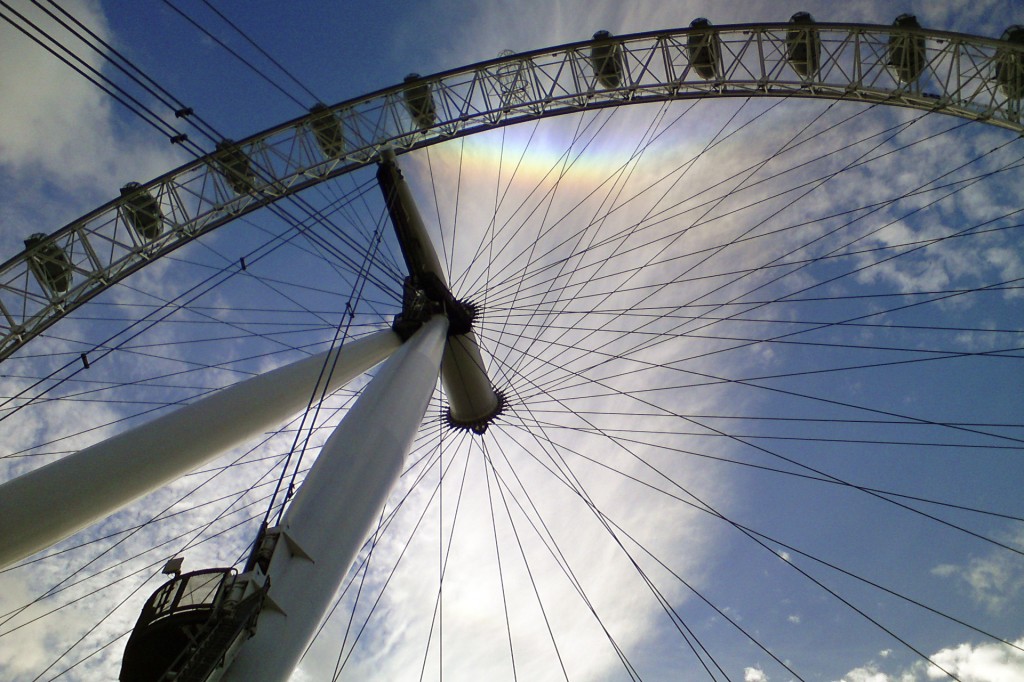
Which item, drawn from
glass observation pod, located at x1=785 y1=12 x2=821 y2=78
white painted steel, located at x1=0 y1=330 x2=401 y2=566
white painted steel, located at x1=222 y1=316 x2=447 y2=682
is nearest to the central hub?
white painted steel, located at x1=0 y1=330 x2=401 y2=566

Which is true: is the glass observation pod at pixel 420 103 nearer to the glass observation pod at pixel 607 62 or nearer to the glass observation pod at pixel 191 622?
the glass observation pod at pixel 607 62

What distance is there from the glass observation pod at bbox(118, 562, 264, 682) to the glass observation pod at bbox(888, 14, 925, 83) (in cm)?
1452

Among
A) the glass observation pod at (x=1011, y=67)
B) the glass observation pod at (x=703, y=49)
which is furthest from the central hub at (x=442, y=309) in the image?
the glass observation pod at (x=1011, y=67)

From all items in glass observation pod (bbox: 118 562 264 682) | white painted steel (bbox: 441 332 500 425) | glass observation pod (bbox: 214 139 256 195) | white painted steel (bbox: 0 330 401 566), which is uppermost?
glass observation pod (bbox: 214 139 256 195)

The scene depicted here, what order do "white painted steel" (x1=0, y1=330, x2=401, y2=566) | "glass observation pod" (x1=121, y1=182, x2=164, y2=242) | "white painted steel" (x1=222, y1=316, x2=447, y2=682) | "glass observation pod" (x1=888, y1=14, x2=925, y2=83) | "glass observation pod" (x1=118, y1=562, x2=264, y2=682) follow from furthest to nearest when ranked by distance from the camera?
"glass observation pod" (x1=121, y1=182, x2=164, y2=242), "glass observation pod" (x1=888, y1=14, x2=925, y2=83), "white painted steel" (x1=0, y1=330, x2=401, y2=566), "white painted steel" (x1=222, y1=316, x2=447, y2=682), "glass observation pod" (x1=118, y1=562, x2=264, y2=682)

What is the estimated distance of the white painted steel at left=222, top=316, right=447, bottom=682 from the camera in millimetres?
6094

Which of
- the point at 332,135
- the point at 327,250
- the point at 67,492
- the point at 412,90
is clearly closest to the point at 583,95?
the point at 412,90

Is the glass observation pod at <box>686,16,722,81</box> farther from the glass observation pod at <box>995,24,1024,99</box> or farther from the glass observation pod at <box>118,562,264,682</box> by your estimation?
the glass observation pod at <box>118,562,264,682</box>

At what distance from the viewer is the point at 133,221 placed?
1523 cm

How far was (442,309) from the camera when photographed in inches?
526

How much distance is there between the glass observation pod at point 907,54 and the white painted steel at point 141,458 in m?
12.2

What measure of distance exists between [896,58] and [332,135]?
12.2m

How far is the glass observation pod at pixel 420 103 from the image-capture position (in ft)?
51.8

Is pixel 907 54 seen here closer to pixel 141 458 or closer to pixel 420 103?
pixel 420 103
